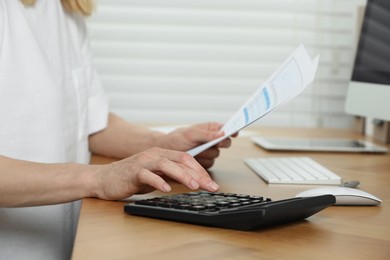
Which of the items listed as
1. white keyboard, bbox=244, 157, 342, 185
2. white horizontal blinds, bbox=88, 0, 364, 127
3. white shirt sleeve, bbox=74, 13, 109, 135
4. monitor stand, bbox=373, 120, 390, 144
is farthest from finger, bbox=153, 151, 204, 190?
white horizontal blinds, bbox=88, 0, 364, 127

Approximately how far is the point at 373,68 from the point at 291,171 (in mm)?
474

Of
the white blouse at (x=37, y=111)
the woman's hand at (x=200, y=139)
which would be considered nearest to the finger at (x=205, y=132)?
the woman's hand at (x=200, y=139)

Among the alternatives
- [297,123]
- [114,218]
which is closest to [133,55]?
[297,123]

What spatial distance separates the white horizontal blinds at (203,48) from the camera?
2.20 meters

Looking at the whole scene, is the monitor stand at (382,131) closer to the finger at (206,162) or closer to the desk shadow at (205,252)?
the finger at (206,162)

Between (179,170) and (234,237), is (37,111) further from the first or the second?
(234,237)

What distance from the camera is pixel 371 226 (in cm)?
91

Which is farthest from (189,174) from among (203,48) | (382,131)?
(203,48)

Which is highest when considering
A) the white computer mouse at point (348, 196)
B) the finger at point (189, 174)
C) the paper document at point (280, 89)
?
the paper document at point (280, 89)

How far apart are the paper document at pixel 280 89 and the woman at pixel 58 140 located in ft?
0.38

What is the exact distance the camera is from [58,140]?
133cm

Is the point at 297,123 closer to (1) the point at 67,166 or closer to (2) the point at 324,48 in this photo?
(2) the point at 324,48

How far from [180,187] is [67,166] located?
0.64 feet

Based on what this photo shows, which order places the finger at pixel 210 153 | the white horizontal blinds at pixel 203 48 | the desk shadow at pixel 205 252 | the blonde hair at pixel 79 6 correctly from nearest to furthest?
1. the desk shadow at pixel 205 252
2. the finger at pixel 210 153
3. the blonde hair at pixel 79 6
4. the white horizontal blinds at pixel 203 48
